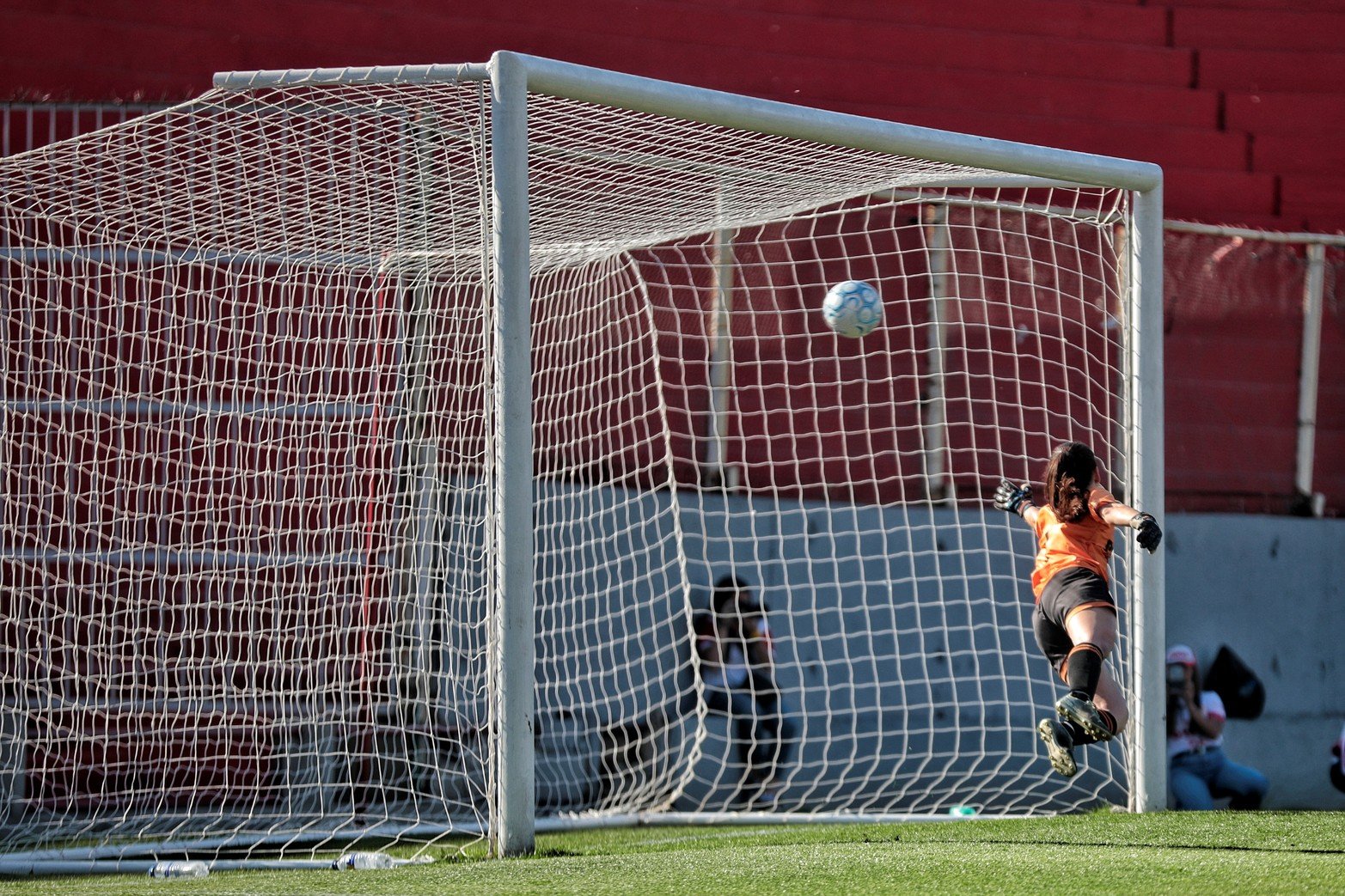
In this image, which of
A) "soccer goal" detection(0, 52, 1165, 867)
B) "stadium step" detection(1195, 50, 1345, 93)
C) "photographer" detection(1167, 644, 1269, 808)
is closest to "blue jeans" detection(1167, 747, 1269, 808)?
"photographer" detection(1167, 644, 1269, 808)

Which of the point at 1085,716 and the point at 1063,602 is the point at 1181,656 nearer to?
the point at 1063,602

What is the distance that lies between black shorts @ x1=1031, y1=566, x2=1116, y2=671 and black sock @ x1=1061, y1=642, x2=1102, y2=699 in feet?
0.57

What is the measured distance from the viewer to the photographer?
688cm

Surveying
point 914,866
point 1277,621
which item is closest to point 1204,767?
point 1277,621

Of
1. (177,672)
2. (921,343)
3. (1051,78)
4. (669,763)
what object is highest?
(1051,78)

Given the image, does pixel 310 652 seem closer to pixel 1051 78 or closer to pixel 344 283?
pixel 344 283

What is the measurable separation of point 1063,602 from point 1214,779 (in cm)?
258

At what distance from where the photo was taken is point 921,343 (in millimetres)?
7621

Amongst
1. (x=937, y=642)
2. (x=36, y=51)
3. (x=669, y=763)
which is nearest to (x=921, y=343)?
(x=937, y=642)

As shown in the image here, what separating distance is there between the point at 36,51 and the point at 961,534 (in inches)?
194

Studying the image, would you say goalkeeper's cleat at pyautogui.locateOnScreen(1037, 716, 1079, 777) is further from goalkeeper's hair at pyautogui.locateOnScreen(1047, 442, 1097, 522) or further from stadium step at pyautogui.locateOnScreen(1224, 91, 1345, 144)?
stadium step at pyautogui.locateOnScreen(1224, 91, 1345, 144)

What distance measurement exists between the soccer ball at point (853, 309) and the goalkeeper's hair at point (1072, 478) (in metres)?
1.05

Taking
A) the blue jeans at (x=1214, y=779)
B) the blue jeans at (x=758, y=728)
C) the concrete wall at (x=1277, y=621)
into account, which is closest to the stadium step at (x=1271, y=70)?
the concrete wall at (x=1277, y=621)

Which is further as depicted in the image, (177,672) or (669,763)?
(669,763)
